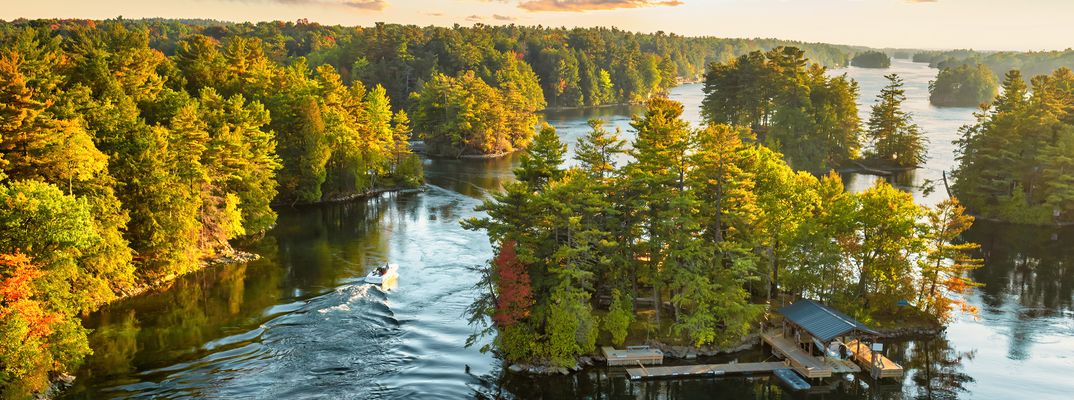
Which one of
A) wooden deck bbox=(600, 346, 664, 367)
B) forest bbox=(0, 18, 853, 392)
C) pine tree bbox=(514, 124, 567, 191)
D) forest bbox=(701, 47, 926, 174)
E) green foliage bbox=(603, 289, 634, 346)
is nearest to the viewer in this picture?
forest bbox=(0, 18, 853, 392)

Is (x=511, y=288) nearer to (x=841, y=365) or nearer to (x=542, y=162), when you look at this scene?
(x=542, y=162)

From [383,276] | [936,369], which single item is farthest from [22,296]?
[936,369]

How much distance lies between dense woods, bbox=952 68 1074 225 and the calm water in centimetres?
847

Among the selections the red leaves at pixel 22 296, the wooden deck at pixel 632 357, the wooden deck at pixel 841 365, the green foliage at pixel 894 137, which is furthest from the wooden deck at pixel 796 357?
the green foliage at pixel 894 137

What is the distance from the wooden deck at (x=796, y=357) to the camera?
39.2 meters

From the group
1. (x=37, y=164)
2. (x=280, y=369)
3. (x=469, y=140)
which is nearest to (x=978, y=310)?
(x=280, y=369)

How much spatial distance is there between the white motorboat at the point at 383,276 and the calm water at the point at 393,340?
3.03 ft

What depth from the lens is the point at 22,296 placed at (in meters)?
32.1

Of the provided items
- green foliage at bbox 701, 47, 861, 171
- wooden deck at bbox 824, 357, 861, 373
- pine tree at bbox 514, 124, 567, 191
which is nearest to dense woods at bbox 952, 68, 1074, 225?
green foliage at bbox 701, 47, 861, 171

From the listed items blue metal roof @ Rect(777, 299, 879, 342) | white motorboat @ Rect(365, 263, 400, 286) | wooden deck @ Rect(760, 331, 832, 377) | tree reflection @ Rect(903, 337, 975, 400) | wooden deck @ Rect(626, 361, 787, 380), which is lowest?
tree reflection @ Rect(903, 337, 975, 400)

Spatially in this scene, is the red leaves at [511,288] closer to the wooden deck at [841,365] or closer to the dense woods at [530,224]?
the dense woods at [530,224]

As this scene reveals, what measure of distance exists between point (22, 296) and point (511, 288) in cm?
2103

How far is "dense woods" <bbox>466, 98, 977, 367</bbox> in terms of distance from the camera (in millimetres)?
39688

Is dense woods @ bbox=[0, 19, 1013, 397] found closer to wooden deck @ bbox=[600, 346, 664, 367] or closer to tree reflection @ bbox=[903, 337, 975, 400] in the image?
wooden deck @ bbox=[600, 346, 664, 367]
